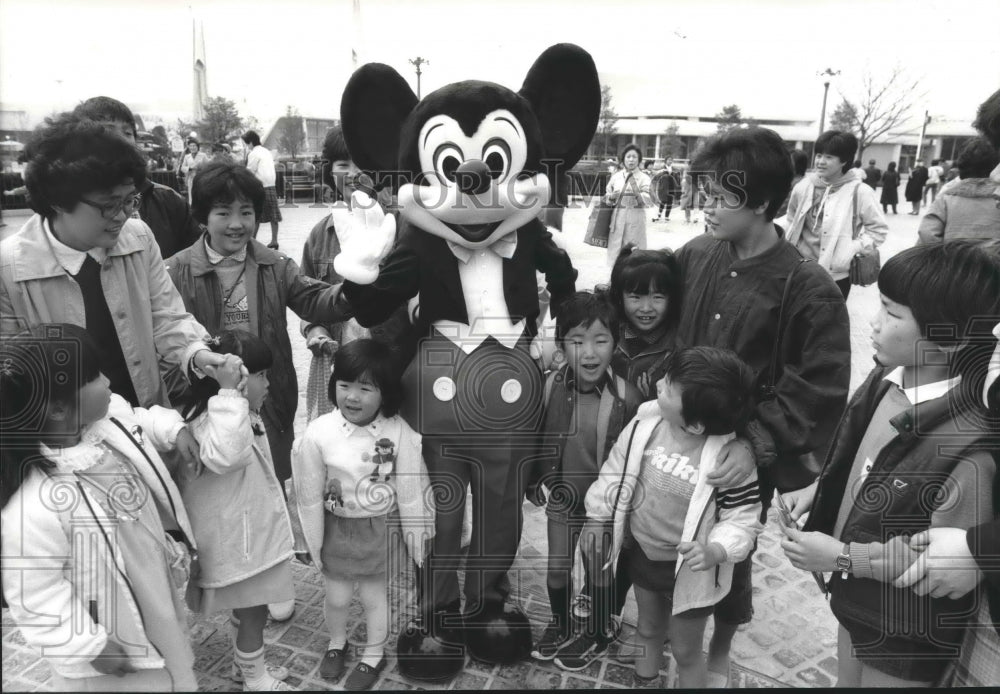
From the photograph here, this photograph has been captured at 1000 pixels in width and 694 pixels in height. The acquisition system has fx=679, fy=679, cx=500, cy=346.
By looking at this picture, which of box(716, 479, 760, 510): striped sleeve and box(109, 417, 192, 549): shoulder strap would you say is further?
box(716, 479, 760, 510): striped sleeve

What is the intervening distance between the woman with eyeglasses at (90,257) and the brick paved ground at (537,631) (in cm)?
110

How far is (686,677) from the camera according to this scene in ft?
7.53

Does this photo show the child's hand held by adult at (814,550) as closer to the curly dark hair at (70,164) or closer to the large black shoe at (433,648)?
the large black shoe at (433,648)

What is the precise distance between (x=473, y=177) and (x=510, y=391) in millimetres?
769

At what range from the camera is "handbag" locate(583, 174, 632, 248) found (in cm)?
716

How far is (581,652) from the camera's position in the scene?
262 cm

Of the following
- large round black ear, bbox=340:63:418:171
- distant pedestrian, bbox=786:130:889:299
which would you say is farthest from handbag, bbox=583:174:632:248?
large round black ear, bbox=340:63:418:171

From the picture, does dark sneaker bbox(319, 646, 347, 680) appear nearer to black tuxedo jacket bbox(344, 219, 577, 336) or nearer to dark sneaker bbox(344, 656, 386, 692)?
dark sneaker bbox(344, 656, 386, 692)

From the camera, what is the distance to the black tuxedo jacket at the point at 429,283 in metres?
2.44

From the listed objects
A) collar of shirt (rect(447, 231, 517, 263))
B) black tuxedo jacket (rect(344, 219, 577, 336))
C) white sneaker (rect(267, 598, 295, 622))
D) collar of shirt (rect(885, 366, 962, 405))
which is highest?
collar of shirt (rect(447, 231, 517, 263))

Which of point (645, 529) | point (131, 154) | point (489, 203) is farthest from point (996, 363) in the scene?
point (131, 154)

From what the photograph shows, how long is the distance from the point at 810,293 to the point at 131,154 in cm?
221

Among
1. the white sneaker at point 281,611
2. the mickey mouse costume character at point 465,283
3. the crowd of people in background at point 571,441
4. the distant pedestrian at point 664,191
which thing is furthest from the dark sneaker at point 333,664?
the distant pedestrian at point 664,191

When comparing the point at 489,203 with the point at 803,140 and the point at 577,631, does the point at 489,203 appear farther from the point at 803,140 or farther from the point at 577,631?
the point at 803,140
